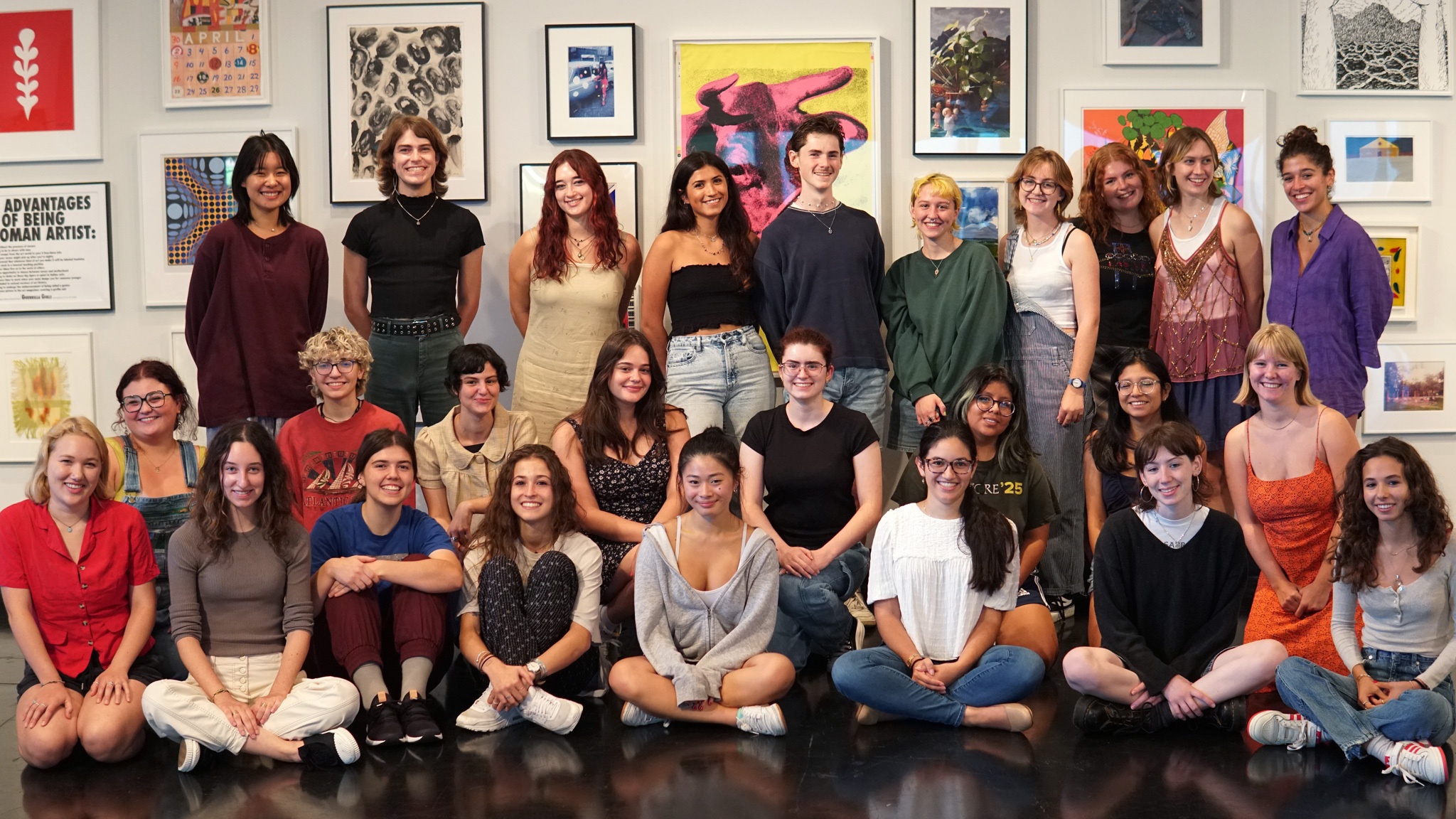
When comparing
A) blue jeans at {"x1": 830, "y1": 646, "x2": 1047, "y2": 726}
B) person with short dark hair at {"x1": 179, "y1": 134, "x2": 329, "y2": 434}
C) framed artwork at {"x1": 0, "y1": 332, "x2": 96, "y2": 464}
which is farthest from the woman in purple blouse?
framed artwork at {"x1": 0, "y1": 332, "x2": 96, "y2": 464}

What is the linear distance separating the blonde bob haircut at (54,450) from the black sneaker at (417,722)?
0.98 meters

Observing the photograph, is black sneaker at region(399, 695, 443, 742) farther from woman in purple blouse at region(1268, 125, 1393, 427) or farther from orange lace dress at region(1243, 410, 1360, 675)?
woman in purple blouse at region(1268, 125, 1393, 427)

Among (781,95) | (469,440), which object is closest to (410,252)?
(469,440)

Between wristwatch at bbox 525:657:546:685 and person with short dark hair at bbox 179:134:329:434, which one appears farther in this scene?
person with short dark hair at bbox 179:134:329:434

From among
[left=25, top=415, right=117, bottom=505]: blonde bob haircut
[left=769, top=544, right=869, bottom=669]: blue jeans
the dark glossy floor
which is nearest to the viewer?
the dark glossy floor

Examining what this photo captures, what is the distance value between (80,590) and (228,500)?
417mm

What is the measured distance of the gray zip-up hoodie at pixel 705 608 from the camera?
10.4 ft

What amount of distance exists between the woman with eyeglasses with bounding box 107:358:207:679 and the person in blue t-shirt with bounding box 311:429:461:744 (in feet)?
1.39

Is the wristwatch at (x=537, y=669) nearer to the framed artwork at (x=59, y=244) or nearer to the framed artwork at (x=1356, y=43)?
the framed artwork at (x=59, y=244)

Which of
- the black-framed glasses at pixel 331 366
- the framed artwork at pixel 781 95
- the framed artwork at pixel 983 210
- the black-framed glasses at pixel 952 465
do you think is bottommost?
the black-framed glasses at pixel 952 465

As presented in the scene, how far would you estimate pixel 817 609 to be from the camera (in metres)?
3.50

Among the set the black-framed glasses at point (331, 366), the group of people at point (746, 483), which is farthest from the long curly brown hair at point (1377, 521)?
the black-framed glasses at point (331, 366)

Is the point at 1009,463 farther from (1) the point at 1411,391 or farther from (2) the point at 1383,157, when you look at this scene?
(2) the point at 1383,157

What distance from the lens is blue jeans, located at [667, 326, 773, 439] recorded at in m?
4.01
